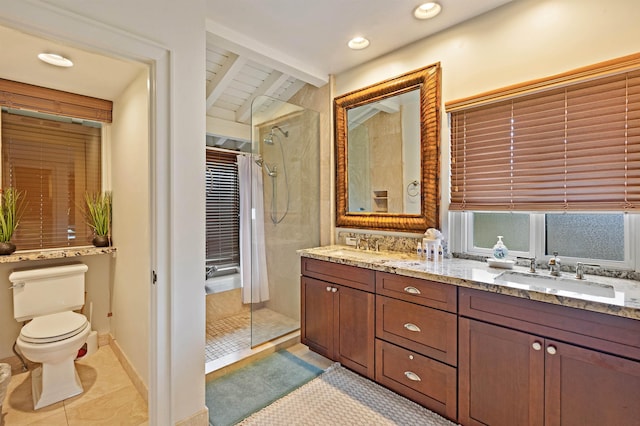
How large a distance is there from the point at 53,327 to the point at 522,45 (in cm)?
364

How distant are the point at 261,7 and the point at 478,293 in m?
2.18

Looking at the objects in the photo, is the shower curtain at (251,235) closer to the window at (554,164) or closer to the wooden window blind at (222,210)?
the wooden window blind at (222,210)

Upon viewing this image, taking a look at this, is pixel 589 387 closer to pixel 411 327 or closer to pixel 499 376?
pixel 499 376

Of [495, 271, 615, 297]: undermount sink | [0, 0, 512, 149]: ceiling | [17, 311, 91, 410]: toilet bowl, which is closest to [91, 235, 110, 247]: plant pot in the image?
[17, 311, 91, 410]: toilet bowl

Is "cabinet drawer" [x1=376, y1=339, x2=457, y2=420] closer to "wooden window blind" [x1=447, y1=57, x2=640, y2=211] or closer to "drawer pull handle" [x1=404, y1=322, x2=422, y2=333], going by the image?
"drawer pull handle" [x1=404, y1=322, x2=422, y2=333]

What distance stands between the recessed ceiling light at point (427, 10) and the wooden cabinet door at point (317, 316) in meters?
2.01

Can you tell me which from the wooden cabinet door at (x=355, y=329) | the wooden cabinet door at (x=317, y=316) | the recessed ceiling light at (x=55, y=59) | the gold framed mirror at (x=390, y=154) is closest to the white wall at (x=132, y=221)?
the recessed ceiling light at (x=55, y=59)

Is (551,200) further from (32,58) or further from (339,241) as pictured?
(32,58)

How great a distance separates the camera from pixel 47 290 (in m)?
2.33

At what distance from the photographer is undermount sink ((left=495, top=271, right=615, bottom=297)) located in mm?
1497

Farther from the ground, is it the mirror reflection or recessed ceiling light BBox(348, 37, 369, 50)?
recessed ceiling light BBox(348, 37, 369, 50)

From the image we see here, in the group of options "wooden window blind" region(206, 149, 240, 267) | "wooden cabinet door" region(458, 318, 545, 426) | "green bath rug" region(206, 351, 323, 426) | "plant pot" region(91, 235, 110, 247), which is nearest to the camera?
"wooden cabinet door" region(458, 318, 545, 426)

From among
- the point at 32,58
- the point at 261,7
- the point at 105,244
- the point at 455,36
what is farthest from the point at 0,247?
the point at 455,36

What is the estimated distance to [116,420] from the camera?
188cm
